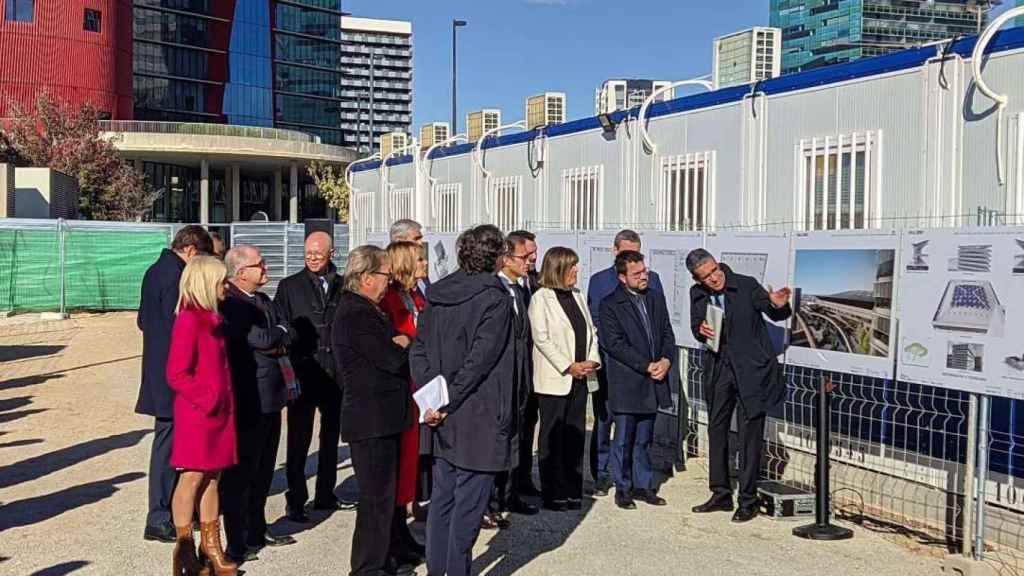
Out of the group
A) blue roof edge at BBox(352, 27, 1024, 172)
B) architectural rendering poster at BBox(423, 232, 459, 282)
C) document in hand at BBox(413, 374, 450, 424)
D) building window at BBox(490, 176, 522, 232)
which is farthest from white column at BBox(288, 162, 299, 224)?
document in hand at BBox(413, 374, 450, 424)

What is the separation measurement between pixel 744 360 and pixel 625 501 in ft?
4.64

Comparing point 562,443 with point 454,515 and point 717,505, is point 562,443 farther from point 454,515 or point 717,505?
point 454,515

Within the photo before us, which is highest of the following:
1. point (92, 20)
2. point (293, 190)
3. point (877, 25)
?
point (92, 20)

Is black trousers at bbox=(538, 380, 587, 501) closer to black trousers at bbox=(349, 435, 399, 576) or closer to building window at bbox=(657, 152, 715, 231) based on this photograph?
black trousers at bbox=(349, 435, 399, 576)

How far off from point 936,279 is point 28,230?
2373 centimetres

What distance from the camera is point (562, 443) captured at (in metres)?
8.29

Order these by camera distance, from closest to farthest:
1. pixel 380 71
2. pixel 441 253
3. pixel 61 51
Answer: pixel 441 253, pixel 61 51, pixel 380 71

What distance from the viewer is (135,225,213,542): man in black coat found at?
7316mm

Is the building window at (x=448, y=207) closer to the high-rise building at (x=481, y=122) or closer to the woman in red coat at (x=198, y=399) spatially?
the high-rise building at (x=481, y=122)

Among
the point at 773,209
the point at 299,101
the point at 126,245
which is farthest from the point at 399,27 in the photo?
the point at 773,209

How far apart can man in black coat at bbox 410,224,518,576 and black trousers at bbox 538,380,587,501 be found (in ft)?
7.59

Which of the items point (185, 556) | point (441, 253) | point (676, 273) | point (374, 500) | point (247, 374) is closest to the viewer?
point (374, 500)

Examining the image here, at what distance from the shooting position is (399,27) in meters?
180

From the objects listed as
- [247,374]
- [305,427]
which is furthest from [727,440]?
[247,374]
